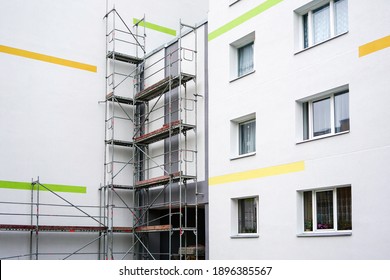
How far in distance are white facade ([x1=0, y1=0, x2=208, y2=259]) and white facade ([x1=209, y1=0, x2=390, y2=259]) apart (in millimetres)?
1363

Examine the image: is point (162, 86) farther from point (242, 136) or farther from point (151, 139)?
point (242, 136)

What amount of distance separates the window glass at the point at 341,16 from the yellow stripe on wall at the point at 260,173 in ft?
9.85

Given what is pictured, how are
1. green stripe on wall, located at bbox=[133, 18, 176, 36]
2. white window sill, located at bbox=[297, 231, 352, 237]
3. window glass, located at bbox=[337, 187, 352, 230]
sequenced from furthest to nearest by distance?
1. green stripe on wall, located at bbox=[133, 18, 176, 36]
2. window glass, located at bbox=[337, 187, 352, 230]
3. white window sill, located at bbox=[297, 231, 352, 237]

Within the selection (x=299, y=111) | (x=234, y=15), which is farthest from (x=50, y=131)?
(x=299, y=111)

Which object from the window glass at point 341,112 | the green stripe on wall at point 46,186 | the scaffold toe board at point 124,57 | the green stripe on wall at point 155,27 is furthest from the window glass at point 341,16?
the green stripe on wall at point 46,186

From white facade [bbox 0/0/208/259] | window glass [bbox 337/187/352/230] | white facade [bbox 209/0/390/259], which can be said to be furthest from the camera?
white facade [bbox 0/0/208/259]

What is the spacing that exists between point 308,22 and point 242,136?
3.42m

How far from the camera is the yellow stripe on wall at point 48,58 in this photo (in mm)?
17414

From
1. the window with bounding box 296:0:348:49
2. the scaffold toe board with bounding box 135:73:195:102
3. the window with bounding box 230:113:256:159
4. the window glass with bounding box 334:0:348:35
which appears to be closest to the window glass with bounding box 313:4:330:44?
the window with bounding box 296:0:348:49

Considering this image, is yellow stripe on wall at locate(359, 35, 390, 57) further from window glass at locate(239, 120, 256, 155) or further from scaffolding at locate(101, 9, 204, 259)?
scaffolding at locate(101, 9, 204, 259)

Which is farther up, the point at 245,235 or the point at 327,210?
the point at 327,210

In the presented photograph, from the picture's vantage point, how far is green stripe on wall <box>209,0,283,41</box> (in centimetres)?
1434

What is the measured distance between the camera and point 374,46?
451 inches

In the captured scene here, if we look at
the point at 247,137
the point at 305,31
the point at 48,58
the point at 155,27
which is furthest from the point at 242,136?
the point at 155,27
